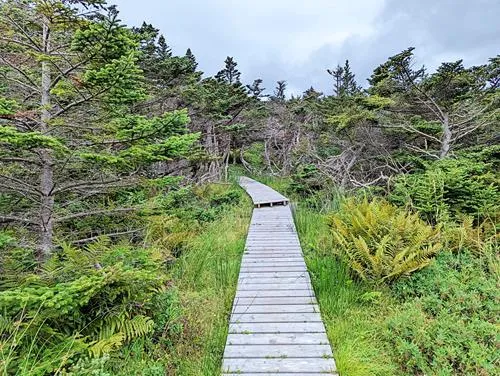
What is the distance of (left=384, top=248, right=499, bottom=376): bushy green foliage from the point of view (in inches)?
105

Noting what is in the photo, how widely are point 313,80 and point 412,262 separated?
2072 centimetres

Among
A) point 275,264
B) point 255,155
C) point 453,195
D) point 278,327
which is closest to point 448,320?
point 278,327

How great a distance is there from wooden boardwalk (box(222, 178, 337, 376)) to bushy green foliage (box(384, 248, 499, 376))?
0.74m

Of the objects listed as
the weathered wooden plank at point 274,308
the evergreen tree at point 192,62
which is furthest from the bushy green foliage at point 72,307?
the evergreen tree at point 192,62

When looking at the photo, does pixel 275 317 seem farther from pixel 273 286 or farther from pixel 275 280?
pixel 275 280

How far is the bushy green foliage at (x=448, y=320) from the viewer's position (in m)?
2.68

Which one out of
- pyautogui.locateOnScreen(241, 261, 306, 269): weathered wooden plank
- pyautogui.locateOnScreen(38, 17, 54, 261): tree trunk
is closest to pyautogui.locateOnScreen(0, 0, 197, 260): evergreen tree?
pyautogui.locateOnScreen(38, 17, 54, 261): tree trunk

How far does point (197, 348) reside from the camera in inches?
117

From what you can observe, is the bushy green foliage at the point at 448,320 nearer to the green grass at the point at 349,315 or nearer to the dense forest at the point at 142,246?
the dense forest at the point at 142,246

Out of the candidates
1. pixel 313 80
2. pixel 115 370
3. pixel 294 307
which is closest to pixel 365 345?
pixel 294 307

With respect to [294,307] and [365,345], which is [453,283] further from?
[294,307]

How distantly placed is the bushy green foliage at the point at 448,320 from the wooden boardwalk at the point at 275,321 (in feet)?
2.44

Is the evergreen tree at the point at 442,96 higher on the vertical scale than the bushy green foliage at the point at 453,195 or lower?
higher

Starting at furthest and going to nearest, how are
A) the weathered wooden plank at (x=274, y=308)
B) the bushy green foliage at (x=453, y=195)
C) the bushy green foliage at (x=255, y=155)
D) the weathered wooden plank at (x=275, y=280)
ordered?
1. the bushy green foliage at (x=255, y=155)
2. the bushy green foliage at (x=453, y=195)
3. the weathered wooden plank at (x=275, y=280)
4. the weathered wooden plank at (x=274, y=308)
